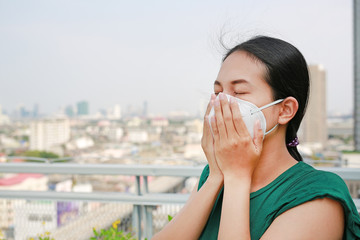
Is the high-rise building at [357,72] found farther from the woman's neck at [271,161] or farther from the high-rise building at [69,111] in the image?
the high-rise building at [69,111]

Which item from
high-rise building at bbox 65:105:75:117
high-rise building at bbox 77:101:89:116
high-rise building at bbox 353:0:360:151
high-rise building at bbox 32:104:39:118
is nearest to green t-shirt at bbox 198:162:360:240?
high-rise building at bbox 353:0:360:151

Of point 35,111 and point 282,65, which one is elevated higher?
point 282,65

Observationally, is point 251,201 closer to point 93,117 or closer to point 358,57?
point 358,57

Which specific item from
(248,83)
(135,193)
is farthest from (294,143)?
(135,193)

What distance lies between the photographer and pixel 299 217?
2.03ft

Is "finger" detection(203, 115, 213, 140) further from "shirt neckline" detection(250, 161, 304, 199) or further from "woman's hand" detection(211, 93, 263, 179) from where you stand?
"shirt neckline" detection(250, 161, 304, 199)

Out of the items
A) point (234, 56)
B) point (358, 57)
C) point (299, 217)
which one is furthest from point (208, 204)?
point (358, 57)

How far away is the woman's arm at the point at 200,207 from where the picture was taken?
744mm

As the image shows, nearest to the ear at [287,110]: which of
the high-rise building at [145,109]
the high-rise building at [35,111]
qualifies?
the high-rise building at [145,109]

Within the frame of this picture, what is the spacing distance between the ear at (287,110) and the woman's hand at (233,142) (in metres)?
0.08

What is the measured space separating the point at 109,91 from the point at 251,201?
245 feet

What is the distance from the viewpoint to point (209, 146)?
2.50ft

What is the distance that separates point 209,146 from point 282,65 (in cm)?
23

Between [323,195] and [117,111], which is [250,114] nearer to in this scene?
[323,195]
